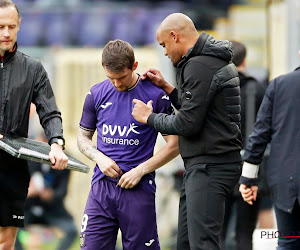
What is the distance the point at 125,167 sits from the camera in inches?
217

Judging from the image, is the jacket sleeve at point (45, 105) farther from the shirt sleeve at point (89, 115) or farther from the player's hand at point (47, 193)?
the player's hand at point (47, 193)

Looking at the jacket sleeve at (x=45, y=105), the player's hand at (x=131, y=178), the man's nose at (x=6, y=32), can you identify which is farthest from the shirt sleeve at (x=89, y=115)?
the man's nose at (x=6, y=32)

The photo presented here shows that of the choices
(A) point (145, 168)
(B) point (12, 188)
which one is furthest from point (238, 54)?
(B) point (12, 188)

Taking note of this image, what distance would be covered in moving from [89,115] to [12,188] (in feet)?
2.49


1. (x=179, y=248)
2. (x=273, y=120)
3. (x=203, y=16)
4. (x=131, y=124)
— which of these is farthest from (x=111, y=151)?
(x=203, y=16)

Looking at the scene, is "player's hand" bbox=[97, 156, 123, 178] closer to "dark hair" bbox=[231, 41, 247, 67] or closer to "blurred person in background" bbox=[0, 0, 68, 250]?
"blurred person in background" bbox=[0, 0, 68, 250]

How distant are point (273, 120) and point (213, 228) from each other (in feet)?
3.43

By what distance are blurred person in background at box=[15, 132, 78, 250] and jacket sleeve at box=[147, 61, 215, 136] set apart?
397 centimetres

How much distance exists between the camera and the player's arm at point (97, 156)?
542 cm

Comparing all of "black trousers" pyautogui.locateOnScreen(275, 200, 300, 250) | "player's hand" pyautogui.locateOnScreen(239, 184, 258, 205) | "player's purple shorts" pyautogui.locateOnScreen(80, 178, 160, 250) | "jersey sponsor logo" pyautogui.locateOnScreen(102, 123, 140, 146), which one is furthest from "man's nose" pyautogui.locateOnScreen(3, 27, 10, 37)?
"black trousers" pyautogui.locateOnScreen(275, 200, 300, 250)

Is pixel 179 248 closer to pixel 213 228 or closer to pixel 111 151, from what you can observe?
pixel 213 228

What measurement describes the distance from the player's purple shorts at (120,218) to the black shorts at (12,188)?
21.1 inches

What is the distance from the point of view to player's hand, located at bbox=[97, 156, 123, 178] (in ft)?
17.8

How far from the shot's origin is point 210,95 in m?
5.06
